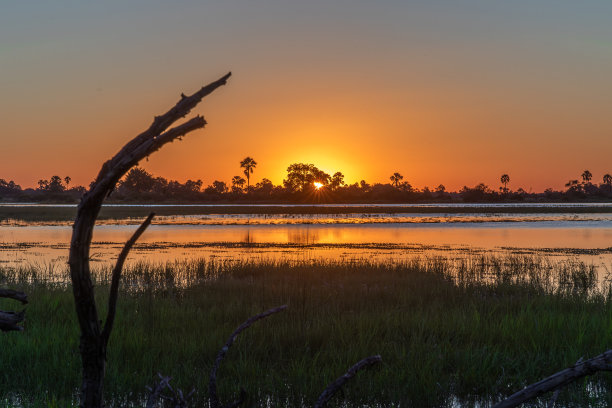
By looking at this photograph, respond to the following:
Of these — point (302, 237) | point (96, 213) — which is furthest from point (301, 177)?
point (96, 213)

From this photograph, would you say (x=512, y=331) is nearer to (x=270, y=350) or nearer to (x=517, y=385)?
(x=517, y=385)

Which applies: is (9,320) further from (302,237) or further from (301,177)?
(301,177)

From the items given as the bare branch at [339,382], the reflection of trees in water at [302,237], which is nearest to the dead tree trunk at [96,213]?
the bare branch at [339,382]

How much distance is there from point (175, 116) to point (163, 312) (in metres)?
10.3

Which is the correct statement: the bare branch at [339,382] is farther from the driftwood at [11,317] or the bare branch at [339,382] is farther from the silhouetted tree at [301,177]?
the silhouetted tree at [301,177]

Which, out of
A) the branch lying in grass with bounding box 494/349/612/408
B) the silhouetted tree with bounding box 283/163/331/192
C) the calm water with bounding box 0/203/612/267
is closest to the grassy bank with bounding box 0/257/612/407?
the branch lying in grass with bounding box 494/349/612/408

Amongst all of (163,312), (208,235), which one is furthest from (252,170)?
(163,312)

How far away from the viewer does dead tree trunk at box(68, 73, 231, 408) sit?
2.53 meters

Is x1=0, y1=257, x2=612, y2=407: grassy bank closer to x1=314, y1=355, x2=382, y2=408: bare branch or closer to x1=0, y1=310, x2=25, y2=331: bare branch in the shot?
x1=0, y1=310, x2=25, y2=331: bare branch

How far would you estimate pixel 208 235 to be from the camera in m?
43.6

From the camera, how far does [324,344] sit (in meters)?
9.61

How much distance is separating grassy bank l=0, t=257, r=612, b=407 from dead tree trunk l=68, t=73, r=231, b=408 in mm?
4208

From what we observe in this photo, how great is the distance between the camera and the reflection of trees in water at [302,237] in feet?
125

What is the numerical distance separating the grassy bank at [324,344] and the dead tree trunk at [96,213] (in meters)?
4.21
